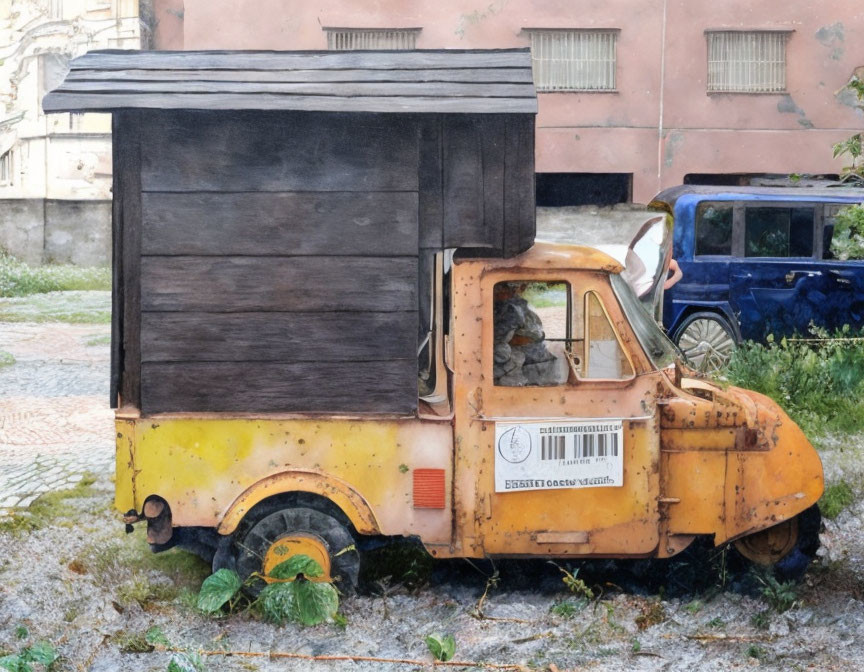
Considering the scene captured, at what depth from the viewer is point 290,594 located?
4926 millimetres

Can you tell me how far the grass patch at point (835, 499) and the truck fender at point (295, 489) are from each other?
10.8 ft

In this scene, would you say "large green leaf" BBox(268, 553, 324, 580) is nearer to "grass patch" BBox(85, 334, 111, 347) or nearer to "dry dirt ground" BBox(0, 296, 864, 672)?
"dry dirt ground" BBox(0, 296, 864, 672)

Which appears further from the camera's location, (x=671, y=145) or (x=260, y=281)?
(x=671, y=145)

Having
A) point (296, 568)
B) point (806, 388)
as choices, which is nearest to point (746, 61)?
point (806, 388)

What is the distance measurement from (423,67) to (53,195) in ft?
54.8

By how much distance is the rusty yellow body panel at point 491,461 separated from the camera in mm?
4965

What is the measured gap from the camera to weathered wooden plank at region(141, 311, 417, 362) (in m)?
4.92

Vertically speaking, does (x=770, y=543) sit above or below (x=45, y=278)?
below

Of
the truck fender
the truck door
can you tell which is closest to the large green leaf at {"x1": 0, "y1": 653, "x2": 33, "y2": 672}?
the truck fender

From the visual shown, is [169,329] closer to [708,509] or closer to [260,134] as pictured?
[260,134]

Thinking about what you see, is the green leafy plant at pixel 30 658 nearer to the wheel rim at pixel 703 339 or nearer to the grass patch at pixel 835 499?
the grass patch at pixel 835 499

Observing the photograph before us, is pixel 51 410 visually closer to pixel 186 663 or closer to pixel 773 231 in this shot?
pixel 186 663

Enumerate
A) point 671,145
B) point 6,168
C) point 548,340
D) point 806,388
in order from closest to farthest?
point 548,340 → point 806,388 → point 671,145 → point 6,168

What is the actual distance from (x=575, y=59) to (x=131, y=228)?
1388 cm
